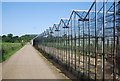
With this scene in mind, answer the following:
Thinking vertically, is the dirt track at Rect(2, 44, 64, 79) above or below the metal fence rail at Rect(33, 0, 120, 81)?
below

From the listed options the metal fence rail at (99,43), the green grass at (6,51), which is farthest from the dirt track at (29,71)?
the green grass at (6,51)

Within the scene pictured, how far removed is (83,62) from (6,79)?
422 centimetres

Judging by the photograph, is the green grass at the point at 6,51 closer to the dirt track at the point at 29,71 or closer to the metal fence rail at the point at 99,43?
the dirt track at the point at 29,71

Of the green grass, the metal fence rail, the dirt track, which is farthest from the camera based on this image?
the green grass

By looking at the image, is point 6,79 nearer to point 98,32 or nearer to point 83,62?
point 83,62

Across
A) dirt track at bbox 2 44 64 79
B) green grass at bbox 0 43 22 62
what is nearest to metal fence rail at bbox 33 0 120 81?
dirt track at bbox 2 44 64 79

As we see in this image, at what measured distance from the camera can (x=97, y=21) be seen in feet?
23.9

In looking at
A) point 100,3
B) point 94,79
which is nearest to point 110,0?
point 100,3

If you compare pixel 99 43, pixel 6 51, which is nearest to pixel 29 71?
pixel 99 43

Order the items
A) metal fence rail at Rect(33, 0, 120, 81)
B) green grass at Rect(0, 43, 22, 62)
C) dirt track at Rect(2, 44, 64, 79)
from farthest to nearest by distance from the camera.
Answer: green grass at Rect(0, 43, 22, 62), dirt track at Rect(2, 44, 64, 79), metal fence rail at Rect(33, 0, 120, 81)

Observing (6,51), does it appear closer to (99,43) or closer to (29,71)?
(29,71)

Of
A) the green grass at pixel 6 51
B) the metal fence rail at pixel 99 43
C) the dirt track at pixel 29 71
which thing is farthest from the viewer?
the green grass at pixel 6 51

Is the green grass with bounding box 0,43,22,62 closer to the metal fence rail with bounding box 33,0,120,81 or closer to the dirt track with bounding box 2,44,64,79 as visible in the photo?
the dirt track with bounding box 2,44,64,79

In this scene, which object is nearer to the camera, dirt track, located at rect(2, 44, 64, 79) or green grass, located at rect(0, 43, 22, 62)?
dirt track, located at rect(2, 44, 64, 79)
